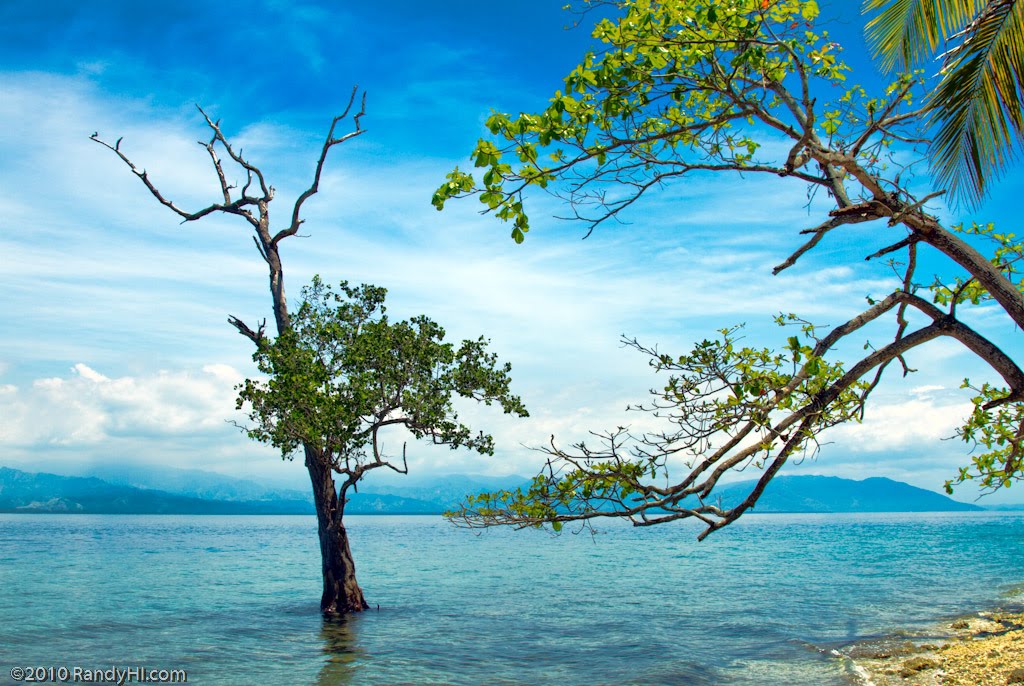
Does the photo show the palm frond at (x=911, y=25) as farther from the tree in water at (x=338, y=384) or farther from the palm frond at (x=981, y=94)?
the tree in water at (x=338, y=384)

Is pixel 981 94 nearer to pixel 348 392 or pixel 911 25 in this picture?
pixel 911 25

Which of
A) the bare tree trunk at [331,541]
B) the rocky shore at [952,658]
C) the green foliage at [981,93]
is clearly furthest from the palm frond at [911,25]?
the bare tree trunk at [331,541]

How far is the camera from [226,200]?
22.1m

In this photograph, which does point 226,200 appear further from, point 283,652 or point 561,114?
point 561,114

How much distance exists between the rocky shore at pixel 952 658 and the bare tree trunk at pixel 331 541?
14.5 meters

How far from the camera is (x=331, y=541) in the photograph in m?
21.1

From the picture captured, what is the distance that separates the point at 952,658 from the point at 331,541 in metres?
16.4

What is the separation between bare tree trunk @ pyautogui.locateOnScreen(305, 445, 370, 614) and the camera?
69.3 ft

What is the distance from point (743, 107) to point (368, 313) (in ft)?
53.3

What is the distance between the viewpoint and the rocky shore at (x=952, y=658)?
13.0 m

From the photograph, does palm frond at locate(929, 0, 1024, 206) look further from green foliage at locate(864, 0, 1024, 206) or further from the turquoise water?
the turquoise water

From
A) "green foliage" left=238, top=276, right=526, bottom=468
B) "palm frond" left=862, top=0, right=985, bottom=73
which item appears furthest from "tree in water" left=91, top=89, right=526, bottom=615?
"palm frond" left=862, top=0, right=985, bottom=73

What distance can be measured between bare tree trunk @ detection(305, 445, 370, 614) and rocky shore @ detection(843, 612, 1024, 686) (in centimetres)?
1445

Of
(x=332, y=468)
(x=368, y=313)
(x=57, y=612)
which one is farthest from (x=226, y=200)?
(x=57, y=612)
